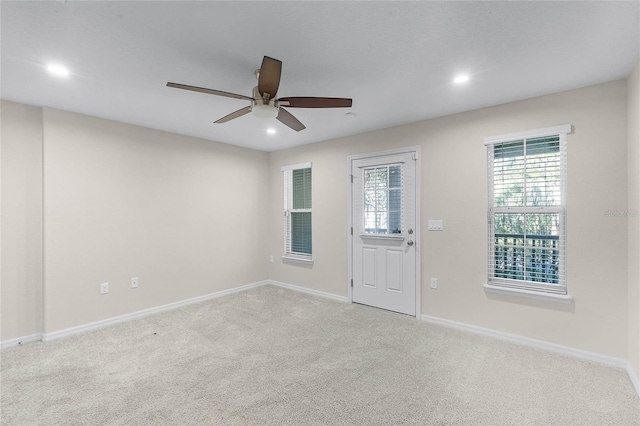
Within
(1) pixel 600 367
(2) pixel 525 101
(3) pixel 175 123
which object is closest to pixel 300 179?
(3) pixel 175 123

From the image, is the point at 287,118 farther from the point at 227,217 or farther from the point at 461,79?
the point at 227,217

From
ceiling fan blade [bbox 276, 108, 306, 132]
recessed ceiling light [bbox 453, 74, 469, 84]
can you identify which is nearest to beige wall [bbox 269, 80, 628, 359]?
recessed ceiling light [bbox 453, 74, 469, 84]

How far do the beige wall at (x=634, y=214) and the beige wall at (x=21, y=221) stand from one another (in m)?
5.24

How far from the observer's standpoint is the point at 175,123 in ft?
11.8

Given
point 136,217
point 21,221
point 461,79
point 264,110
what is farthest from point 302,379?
point 21,221

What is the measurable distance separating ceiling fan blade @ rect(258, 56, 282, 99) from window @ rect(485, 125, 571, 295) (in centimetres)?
231

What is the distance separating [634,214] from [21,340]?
552 centimetres

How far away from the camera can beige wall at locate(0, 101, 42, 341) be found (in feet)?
9.35

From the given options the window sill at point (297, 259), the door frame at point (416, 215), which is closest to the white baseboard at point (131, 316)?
the window sill at point (297, 259)

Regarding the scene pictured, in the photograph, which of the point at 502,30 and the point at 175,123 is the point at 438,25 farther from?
the point at 175,123

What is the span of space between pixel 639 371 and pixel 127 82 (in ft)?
14.8

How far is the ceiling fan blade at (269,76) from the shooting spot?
172cm

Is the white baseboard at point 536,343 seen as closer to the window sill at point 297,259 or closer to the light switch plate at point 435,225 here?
the light switch plate at point 435,225

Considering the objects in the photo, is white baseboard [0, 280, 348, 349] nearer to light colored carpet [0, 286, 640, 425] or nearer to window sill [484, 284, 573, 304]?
light colored carpet [0, 286, 640, 425]
